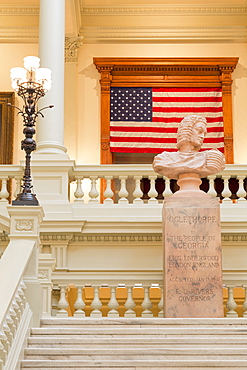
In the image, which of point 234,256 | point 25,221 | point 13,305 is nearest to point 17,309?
point 13,305

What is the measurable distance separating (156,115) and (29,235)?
825 cm

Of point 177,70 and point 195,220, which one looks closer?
point 195,220

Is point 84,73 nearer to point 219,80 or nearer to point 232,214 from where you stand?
point 219,80

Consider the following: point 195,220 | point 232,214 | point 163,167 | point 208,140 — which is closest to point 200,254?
point 195,220

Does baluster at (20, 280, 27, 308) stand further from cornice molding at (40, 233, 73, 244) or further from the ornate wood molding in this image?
the ornate wood molding

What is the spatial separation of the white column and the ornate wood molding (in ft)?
12.2

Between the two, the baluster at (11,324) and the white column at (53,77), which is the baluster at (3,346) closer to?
the baluster at (11,324)

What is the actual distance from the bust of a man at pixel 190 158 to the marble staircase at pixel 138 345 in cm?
223

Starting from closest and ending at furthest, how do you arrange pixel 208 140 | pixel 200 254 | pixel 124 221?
pixel 200 254 < pixel 124 221 < pixel 208 140

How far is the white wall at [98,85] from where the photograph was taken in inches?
598

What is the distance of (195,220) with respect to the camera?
845 cm

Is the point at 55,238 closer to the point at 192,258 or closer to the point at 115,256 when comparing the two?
the point at 115,256

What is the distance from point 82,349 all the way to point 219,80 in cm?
1009

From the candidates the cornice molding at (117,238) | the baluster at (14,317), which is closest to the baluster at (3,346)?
the baluster at (14,317)
